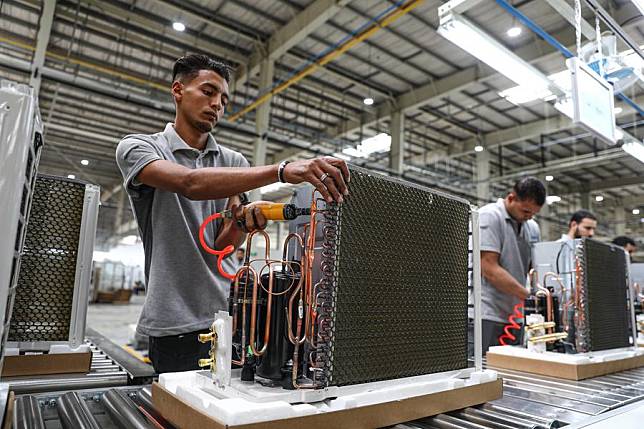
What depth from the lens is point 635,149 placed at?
4.49 meters

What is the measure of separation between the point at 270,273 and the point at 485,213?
5.10ft

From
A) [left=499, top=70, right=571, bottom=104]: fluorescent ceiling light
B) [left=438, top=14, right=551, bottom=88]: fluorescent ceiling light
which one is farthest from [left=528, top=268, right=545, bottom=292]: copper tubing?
[left=499, top=70, right=571, bottom=104]: fluorescent ceiling light

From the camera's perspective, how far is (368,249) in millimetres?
765

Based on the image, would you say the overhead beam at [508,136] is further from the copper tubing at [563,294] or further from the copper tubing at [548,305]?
the copper tubing at [548,305]

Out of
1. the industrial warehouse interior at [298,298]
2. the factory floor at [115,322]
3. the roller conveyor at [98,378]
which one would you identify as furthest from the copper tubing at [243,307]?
the factory floor at [115,322]

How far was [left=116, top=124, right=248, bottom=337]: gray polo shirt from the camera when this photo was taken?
1057 millimetres

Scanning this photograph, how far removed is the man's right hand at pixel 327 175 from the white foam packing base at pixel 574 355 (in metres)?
1.04

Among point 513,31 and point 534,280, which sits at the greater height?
point 513,31

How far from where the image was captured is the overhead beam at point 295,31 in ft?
15.3

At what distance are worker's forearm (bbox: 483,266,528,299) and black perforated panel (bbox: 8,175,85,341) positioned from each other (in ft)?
5.27

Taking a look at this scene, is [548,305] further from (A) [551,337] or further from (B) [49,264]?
(B) [49,264]

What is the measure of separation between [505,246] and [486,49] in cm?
129

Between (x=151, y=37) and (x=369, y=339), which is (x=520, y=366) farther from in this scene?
(x=151, y=37)

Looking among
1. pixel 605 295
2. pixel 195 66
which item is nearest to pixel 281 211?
pixel 195 66
